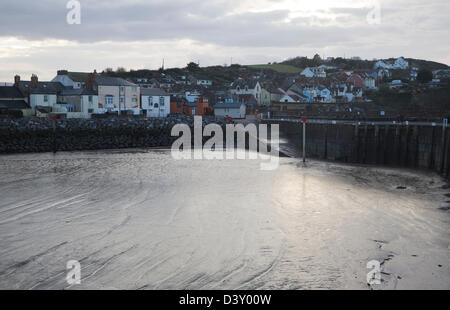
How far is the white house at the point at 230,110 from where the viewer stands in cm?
6200

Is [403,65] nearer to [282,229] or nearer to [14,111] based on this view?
[14,111]

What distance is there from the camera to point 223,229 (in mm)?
12656

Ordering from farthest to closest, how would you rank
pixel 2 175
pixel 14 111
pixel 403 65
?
pixel 403 65, pixel 14 111, pixel 2 175

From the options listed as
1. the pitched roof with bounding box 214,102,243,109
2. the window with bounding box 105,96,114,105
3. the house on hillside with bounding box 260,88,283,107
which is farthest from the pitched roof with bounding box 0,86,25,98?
the house on hillside with bounding box 260,88,283,107

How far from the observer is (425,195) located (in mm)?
17234

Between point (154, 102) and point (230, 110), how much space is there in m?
11.0

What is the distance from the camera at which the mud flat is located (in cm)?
921

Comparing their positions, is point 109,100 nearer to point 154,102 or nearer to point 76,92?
point 76,92

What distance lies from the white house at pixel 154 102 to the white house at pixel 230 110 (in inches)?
304

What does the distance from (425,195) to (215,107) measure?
47.6 metres

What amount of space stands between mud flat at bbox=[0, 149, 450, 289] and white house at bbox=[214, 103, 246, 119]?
39.9 metres

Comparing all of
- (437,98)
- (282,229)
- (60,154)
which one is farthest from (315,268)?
(437,98)

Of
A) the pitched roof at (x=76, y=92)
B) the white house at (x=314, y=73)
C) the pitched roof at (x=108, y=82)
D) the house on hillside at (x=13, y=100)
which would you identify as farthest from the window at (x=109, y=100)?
the white house at (x=314, y=73)
